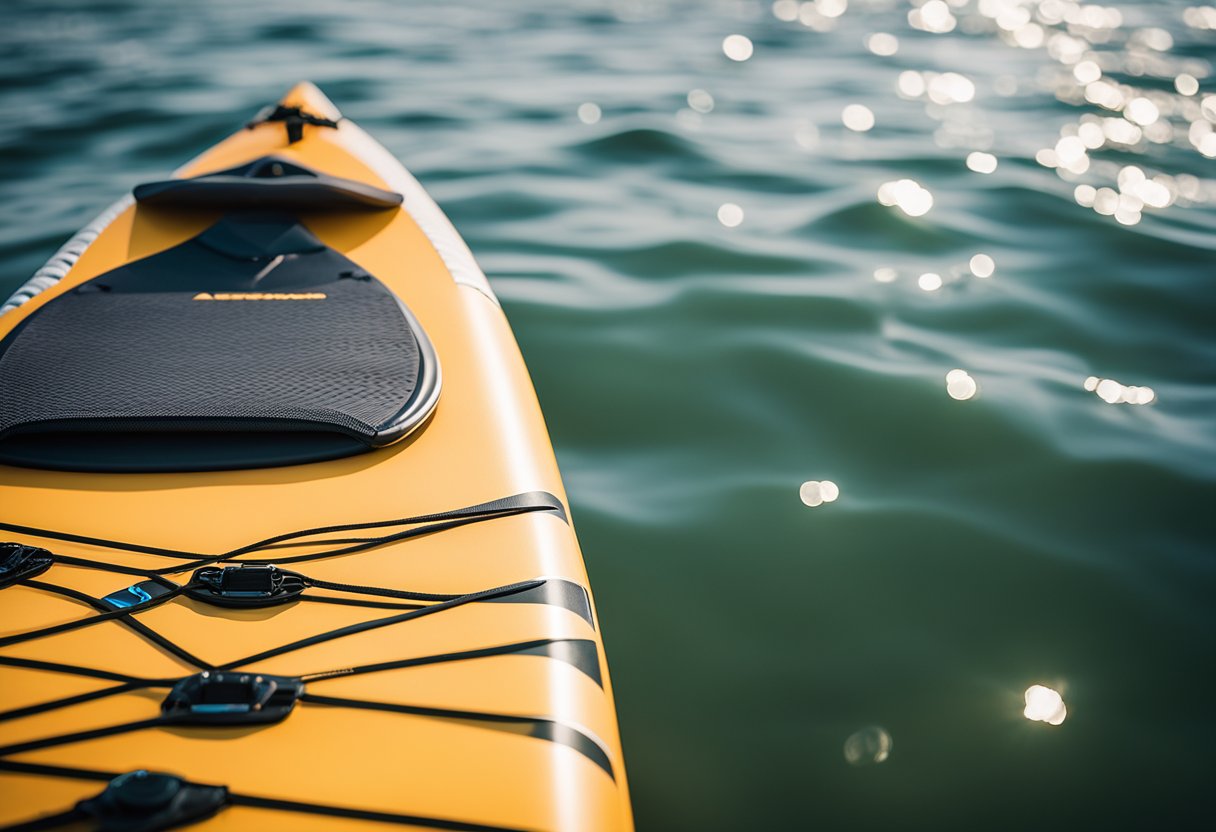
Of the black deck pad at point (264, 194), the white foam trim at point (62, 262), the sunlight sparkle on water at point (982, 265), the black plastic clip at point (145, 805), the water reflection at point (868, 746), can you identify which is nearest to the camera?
the black plastic clip at point (145, 805)

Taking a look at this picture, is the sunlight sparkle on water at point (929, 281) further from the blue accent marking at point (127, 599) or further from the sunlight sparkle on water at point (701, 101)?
the blue accent marking at point (127, 599)

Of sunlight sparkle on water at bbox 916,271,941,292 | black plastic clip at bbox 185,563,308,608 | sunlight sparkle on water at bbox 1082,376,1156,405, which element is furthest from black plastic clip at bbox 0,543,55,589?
sunlight sparkle on water at bbox 916,271,941,292

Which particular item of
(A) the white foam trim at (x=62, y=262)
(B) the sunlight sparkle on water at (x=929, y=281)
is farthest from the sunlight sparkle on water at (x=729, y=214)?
(A) the white foam trim at (x=62, y=262)

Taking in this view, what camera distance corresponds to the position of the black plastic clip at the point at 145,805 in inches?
36.8

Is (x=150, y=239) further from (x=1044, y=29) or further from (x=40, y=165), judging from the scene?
(x=1044, y=29)

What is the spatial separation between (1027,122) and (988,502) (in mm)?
4291

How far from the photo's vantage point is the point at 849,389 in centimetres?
254

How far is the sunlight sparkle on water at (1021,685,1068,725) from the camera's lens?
158cm

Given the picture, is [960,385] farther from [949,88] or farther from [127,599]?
[949,88]

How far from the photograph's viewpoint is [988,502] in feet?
6.95

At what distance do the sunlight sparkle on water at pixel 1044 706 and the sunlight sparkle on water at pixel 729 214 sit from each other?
2.61m

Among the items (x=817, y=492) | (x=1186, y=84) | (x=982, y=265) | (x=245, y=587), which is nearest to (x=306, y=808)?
(x=245, y=587)

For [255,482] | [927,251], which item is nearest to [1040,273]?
[927,251]

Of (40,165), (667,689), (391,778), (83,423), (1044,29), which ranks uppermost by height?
(1044,29)
